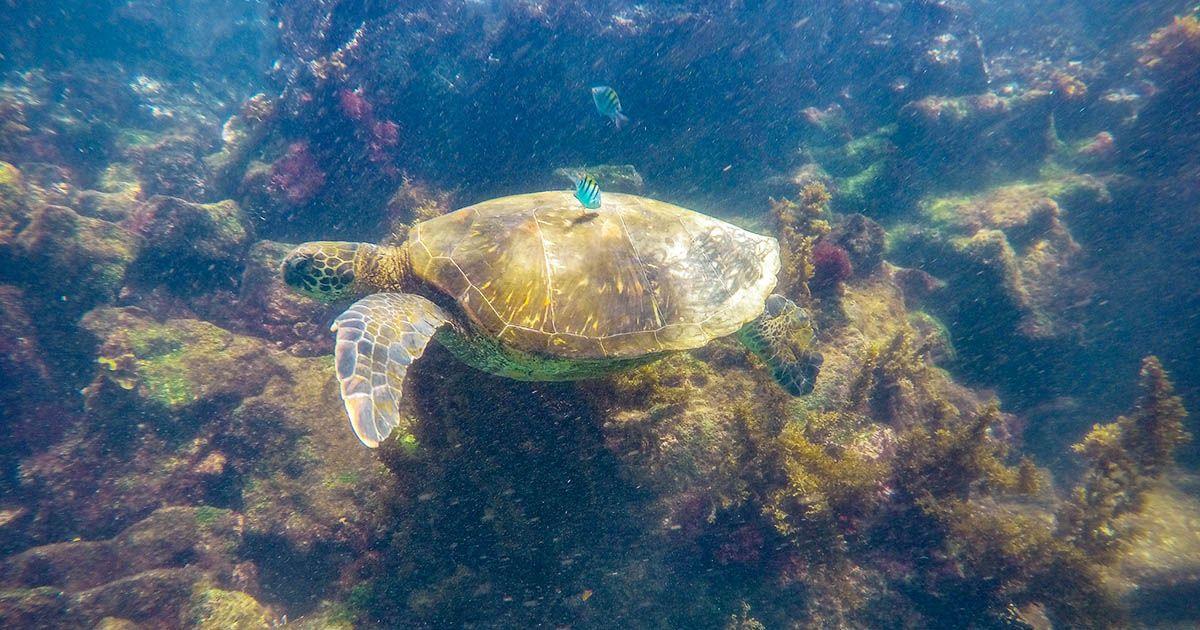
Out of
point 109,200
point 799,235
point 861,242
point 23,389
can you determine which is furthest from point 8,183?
point 861,242

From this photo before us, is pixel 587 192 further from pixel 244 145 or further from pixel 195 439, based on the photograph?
pixel 244 145

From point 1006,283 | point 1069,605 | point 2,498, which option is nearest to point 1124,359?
point 1006,283

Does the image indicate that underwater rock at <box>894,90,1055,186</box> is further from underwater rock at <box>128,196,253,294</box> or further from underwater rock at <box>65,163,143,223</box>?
underwater rock at <box>65,163,143,223</box>

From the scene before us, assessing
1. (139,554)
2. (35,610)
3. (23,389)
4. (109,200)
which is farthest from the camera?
(109,200)

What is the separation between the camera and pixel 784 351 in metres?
4.62

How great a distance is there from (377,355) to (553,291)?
151 centimetres

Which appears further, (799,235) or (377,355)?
(799,235)

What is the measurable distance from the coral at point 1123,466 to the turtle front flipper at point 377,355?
7144mm

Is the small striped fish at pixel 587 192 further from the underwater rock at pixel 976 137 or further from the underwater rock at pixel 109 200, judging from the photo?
the underwater rock at pixel 109 200

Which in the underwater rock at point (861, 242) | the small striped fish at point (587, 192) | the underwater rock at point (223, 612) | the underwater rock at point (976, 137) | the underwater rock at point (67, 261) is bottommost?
the underwater rock at point (223, 612)

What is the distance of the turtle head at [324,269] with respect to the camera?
434 centimetres

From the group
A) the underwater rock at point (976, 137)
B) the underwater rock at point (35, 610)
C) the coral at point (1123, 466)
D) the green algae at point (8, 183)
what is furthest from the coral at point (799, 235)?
the green algae at point (8, 183)

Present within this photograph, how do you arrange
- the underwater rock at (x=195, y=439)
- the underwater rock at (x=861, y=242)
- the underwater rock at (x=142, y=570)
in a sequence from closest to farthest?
the underwater rock at (x=142, y=570) < the underwater rock at (x=195, y=439) < the underwater rock at (x=861, y=242)

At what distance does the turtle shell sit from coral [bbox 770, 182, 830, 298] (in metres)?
1.37
